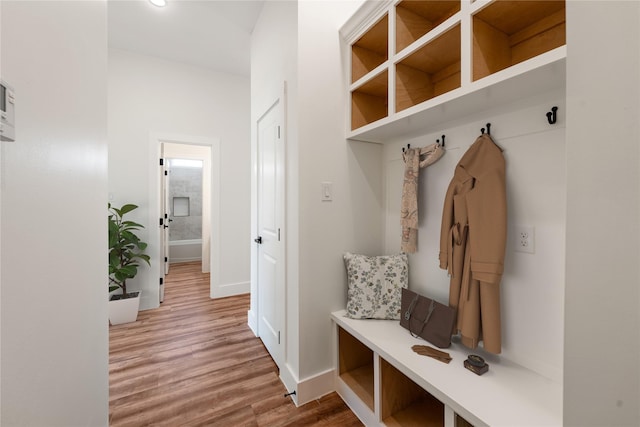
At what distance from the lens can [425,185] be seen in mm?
1627

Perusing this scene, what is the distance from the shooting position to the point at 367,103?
5.86 ft

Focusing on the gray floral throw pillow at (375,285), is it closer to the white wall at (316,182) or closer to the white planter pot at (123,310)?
the white wall at (316,182)

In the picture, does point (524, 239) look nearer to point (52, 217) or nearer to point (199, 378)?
point (52, 217)

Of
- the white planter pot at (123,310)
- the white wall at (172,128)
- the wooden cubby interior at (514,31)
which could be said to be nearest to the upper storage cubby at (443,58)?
the wooden cubby interior at (514,31)

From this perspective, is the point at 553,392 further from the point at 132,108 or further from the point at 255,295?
the point at 132,108

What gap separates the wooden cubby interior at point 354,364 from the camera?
1.60 m

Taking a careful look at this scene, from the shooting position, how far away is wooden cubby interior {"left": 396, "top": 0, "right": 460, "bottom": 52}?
1354mm

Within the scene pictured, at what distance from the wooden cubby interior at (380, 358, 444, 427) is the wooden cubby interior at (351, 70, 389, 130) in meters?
1.50

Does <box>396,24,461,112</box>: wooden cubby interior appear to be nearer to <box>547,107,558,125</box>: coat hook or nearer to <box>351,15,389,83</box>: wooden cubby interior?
<box>351,15,389,83</box>: wooden cubby interior

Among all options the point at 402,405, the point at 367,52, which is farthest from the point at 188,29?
the point at 402,405

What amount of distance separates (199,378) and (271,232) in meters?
1.17

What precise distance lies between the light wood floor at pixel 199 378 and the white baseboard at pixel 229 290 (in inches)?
18.3

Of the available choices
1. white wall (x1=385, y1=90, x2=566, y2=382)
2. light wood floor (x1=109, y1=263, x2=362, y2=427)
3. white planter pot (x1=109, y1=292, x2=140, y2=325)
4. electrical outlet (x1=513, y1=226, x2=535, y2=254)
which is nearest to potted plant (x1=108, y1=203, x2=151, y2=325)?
white planter pot (x1=109, y1=292, x2=140, y2=325)

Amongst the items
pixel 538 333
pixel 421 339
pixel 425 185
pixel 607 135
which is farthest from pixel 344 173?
pixel 607 135
